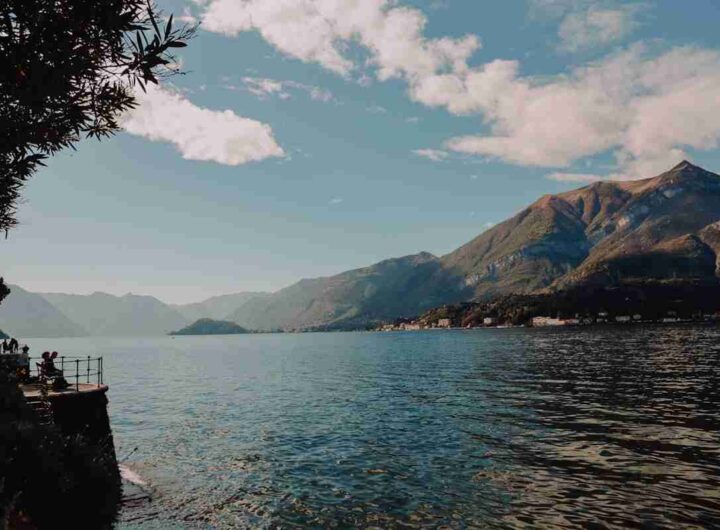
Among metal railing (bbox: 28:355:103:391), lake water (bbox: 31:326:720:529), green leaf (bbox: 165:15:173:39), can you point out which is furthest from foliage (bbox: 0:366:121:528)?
green leaf (bbox: 165:15:173:39)

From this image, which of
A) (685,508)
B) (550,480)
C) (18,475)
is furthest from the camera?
(550,480)

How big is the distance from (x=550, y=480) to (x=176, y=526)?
15.2m

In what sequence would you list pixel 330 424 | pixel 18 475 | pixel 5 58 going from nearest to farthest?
pixel 5 58 → pixel 18 475 → pixel 330 424

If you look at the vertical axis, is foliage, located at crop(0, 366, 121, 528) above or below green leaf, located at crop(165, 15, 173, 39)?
below

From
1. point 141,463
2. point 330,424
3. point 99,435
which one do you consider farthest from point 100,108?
point 330,424

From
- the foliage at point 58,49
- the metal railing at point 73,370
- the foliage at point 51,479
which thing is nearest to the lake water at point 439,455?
the foliage at point 51,479

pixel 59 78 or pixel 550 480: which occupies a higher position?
pixel 59 78

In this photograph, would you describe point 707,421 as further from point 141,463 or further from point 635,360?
point 635,360

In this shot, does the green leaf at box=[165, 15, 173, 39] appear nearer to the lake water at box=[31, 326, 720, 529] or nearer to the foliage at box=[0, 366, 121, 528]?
the foliage at box=[0, 366, 121, 528]

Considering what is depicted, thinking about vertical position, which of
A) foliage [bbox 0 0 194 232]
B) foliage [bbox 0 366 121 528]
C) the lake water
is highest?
foliage [bbox 0 0 194 232]

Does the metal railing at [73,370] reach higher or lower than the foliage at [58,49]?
lower

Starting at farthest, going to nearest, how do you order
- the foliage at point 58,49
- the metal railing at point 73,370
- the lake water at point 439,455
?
the metal railing at point 73,370
the lake water at point 439,455
the foliage at point 58,49

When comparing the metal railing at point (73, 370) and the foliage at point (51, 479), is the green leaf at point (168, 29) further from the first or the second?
the metal railing at point (73, 370)

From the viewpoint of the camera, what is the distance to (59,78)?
11.3 meters
